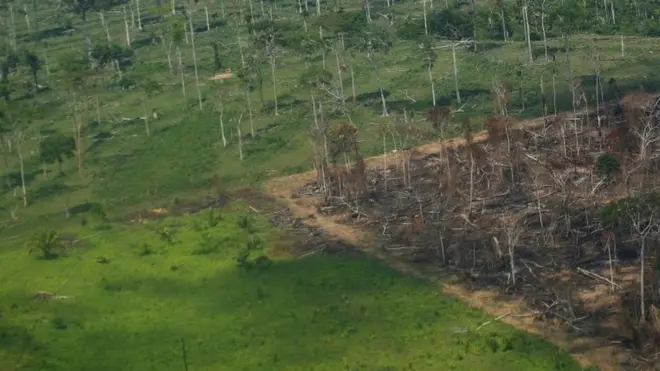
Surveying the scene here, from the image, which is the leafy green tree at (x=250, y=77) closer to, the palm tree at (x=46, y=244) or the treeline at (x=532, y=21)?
the treeline at (x=532, y=21)

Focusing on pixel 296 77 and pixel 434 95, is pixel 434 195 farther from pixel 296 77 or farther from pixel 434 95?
pixel 296 77

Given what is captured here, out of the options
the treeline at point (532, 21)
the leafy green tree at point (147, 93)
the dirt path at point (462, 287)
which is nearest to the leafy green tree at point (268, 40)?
the leafy green tree at point (147, 93)

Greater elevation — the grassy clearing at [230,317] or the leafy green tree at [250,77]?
the leafy green tree at [250,77]

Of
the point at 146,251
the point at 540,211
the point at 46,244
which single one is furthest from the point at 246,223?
the point at 540,211

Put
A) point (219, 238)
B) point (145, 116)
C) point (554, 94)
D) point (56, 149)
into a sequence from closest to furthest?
point (219, 238) → point (56, 149) → point (554, 94) → point (145, 116)

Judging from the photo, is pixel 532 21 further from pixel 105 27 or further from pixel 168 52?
pixel 105 27
